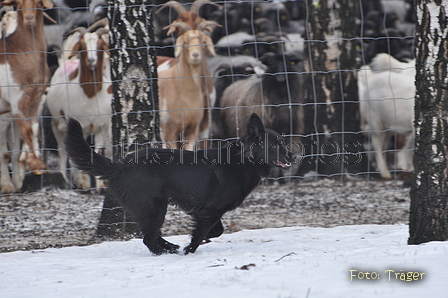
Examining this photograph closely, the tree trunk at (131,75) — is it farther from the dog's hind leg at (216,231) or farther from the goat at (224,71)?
the goat at (224,71)

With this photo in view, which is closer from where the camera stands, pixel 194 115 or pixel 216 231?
pixel 216 231

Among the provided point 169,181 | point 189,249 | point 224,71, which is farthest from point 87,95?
point 189,249

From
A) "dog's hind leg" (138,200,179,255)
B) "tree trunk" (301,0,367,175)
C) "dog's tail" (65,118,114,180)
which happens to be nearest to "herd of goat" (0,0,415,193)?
"tree trunk" (301,0,367,175)

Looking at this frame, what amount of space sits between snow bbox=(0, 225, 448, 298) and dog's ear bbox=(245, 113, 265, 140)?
0.91 metres

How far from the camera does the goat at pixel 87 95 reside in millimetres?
7569

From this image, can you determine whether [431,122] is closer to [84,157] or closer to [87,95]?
[84,157]

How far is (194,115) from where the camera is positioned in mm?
7871

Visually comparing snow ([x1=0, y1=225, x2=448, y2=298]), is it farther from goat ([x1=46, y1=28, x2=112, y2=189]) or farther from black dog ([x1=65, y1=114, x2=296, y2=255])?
goat ([x1=46, y1=28, x2=112, y2=189])

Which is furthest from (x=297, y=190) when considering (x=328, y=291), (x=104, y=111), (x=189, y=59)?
(x=328, y=291)

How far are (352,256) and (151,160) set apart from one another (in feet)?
5.61

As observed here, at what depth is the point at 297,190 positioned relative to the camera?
7.68 m

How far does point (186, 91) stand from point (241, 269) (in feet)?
15.5

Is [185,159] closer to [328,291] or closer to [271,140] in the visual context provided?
[271,140]

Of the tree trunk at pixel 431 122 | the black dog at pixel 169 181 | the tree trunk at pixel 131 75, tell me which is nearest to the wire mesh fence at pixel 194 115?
the tree trunk at pixel 131 75
